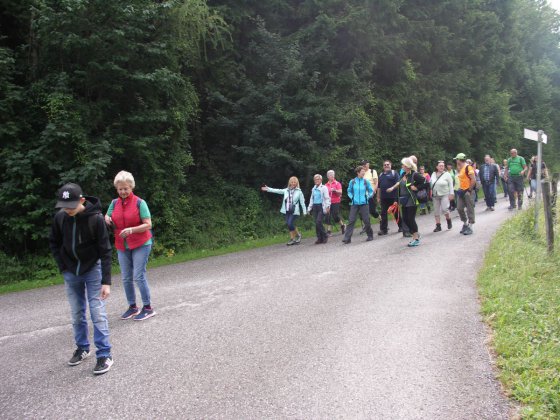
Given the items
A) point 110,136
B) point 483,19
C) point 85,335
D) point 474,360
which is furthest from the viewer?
point 483,19

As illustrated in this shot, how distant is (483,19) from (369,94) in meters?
12.0

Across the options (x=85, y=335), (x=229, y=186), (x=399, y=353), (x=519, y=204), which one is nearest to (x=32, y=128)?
(x=229, y=186)

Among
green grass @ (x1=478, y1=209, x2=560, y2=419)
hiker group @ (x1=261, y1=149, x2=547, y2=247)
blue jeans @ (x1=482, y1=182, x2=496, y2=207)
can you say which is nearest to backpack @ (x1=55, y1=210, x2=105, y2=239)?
green grass @ (x1=478, y1=209, x2=560, y2=419)

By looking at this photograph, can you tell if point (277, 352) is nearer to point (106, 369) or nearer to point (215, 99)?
point (106, 369)

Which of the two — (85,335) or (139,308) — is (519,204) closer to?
(139,308)

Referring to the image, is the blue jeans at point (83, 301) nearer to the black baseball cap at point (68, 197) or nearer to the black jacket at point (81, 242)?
the black jacket at point (81, 242)

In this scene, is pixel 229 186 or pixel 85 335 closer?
pixel 85 335

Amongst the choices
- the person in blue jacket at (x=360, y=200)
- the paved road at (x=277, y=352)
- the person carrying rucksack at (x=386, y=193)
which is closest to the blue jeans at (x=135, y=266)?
the paved road at (x=277, y=352)

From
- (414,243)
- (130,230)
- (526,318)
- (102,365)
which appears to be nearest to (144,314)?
(130,230)

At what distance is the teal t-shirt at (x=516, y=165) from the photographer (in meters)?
15.2

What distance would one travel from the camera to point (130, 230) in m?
5.82

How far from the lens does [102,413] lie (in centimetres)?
379

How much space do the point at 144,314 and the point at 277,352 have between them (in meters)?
2.39

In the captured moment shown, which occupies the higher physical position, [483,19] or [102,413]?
[483,19]
